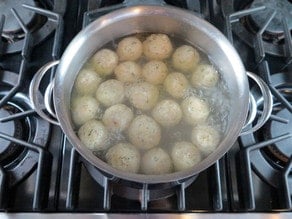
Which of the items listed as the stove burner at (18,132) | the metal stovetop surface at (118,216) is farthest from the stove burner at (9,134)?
the metal stovetop surface at (118,216)

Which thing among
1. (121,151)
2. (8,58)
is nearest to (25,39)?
(8,58)

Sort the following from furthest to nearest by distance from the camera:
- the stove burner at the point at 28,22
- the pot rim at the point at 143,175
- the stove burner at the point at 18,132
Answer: the stove burner at the point at 28,22 < the stove burner at the point at 18,132 < the pot rim at the point at 143,175

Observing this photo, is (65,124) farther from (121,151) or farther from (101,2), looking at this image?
(101,2)

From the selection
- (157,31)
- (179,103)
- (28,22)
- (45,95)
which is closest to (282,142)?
(179,103)

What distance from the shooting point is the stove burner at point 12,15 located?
0.84 metres

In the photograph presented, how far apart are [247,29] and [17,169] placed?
1.93 feet

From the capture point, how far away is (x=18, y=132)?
2.45 ft

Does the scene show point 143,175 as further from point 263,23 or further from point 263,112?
point 263,23

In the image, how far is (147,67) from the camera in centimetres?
79

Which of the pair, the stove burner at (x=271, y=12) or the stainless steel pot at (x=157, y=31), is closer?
the stainless steel pot at (x=157, y=31)

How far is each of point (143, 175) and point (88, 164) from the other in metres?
0.16

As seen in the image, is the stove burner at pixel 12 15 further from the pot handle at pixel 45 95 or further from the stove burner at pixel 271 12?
the stove burner at pixel 271 12

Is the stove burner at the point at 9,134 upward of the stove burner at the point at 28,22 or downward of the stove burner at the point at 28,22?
downward

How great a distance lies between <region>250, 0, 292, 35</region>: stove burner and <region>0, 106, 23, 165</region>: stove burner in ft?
1.88
